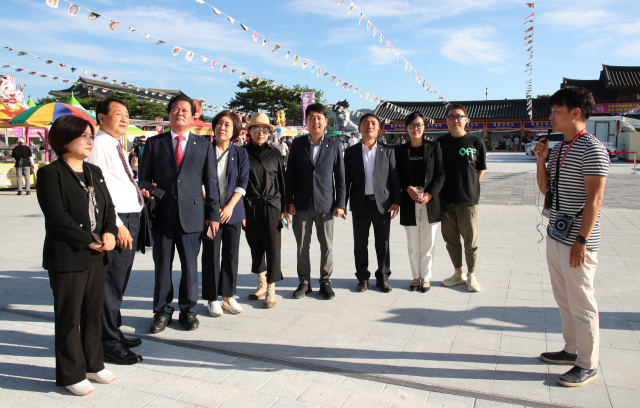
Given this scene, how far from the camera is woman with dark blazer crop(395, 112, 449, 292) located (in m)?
4.21

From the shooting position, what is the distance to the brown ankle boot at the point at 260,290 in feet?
13.5

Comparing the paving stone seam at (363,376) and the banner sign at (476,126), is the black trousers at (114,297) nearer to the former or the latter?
the paving stone seam at (363,376)

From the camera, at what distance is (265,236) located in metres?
4.01

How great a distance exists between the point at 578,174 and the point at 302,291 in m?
2.56

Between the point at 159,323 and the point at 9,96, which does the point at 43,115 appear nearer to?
the point at 9,96

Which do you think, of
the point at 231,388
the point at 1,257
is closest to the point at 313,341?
the point at 231,388

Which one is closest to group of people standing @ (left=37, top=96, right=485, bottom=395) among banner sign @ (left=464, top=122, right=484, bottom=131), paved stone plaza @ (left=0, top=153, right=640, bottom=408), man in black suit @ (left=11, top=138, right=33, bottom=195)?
paved stone plaza @ (left=0, top=153, right=640, bottom=408)

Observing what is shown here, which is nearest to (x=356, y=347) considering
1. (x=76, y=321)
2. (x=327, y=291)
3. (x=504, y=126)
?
(x=327, y=291)

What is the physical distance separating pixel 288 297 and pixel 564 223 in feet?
8.23

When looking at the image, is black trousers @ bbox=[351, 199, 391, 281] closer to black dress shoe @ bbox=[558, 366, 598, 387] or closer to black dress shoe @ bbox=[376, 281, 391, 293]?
black dress shoe @ bbox=[376, 281, 391, 293]

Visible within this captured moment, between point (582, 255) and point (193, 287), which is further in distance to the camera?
point (193, 287)

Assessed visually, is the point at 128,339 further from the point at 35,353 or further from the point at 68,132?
the point at 68,132

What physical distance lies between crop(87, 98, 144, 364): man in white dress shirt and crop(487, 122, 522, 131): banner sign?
4013cm

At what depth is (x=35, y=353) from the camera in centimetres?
300
